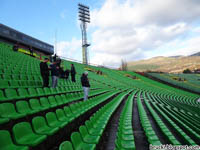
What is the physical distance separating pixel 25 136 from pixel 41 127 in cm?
36

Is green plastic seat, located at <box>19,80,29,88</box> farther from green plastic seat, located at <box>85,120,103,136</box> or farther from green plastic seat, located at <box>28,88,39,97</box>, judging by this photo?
green plastic seat, located at <box>85,120,103,136</box>

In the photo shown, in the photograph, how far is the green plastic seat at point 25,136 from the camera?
1746 millimetres

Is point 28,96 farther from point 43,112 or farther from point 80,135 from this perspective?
point 80,135

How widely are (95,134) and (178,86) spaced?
785 inches

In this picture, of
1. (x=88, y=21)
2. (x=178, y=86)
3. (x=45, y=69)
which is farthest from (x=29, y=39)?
(x=178, y=86)

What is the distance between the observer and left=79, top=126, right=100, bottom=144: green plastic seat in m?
2.13

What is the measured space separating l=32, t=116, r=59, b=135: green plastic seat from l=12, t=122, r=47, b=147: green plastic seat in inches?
3.9

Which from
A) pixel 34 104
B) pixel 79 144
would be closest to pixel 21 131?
pixel 79 144

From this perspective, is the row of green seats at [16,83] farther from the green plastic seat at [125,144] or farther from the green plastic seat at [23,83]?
the green plastic seat at [125,144]

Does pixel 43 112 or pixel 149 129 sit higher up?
pixel 43 112

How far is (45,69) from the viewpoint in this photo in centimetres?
469

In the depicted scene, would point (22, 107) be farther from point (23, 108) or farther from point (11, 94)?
point (11, 94)

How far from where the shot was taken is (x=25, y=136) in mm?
1911

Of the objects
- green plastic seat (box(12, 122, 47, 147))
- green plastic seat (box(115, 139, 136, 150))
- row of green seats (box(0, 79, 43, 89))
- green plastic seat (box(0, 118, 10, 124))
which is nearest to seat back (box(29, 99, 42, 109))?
green plastic seat (box(0, 118, 10, 124))
